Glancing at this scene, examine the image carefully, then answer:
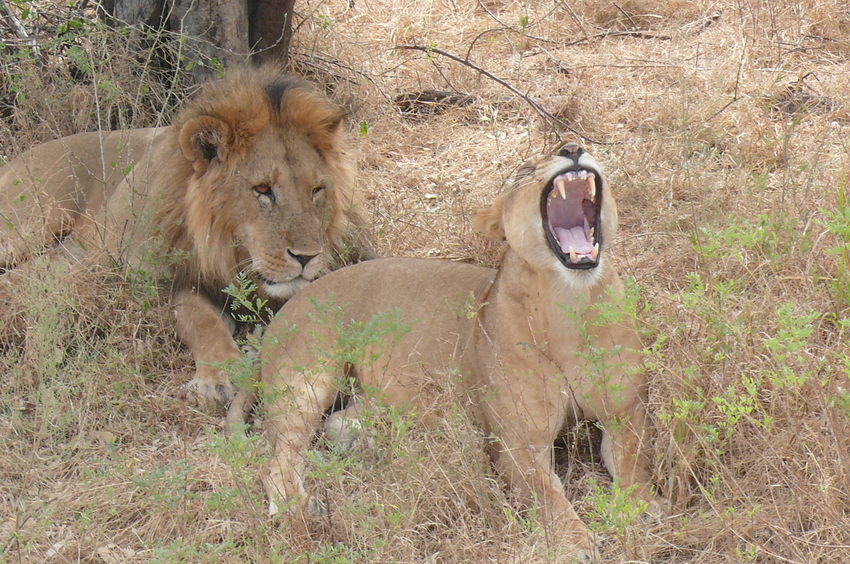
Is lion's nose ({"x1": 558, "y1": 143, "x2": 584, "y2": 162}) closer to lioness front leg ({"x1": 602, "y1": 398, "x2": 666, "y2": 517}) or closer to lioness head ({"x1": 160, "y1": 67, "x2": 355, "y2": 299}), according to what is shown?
lioness front leg ({"x1": 602, "y1": 398, "x2": 666, "y2": 517})

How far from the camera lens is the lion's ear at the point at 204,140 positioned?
4211mm

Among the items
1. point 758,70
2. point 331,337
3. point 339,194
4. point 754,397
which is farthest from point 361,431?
point 758,70

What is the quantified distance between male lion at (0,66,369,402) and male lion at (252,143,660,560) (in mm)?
783

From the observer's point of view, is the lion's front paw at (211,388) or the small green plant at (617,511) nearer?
the small green plant at (617,511)

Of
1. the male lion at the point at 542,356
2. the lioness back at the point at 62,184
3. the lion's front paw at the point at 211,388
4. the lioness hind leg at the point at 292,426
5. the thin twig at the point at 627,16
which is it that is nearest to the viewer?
the male lion at the point at 542,356

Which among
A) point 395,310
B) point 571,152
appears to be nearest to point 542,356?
point 395,310

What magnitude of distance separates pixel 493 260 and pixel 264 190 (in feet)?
3.13

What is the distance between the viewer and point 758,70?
5863mm

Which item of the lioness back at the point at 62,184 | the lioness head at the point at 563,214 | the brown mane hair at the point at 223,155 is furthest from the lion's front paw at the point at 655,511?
the lioness back at the point at 62,184

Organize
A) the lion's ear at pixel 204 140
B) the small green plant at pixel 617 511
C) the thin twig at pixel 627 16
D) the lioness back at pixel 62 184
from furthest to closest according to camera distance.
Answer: the thin twig at pixel 627 16, the lioness back at pixel 62 184, the lion's ear at pixel 204 140, the small green plant at pixel 617 511

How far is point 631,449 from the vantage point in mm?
3266

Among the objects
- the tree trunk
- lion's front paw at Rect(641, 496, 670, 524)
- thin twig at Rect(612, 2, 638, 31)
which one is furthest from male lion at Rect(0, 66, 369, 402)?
thin twig at Rect(612, 2, 638, 31)

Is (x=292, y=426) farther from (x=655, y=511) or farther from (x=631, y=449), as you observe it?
(x=655, y=511)

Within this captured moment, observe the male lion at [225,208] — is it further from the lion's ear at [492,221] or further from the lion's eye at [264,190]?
the lion's ear at [492,221]
